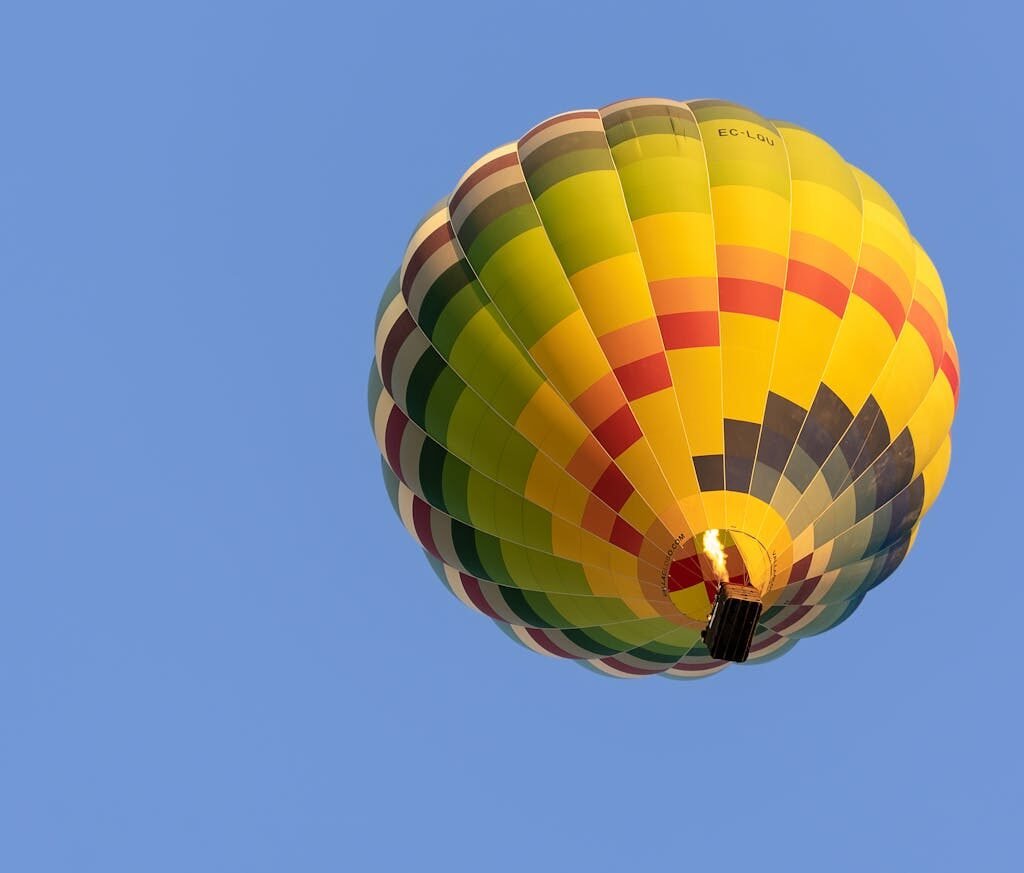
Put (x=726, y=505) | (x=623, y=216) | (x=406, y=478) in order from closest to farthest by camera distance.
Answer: (x=726, y=505), (x=623, y=216), (x=406, y=478)

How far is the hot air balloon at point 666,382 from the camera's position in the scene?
83.3 feet

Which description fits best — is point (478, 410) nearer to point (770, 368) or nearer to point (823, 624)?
point (770, 368)

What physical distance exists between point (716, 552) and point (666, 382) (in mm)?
Result: 1952

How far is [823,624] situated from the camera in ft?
94.8

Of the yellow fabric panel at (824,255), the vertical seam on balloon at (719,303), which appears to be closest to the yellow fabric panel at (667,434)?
the vertical seam on balloon at (719,303)

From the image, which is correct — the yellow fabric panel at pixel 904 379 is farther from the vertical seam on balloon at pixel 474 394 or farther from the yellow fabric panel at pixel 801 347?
the vertical seam on balloon at pixel 474 394

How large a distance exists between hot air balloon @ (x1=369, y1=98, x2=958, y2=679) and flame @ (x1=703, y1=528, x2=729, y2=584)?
0.12 feet

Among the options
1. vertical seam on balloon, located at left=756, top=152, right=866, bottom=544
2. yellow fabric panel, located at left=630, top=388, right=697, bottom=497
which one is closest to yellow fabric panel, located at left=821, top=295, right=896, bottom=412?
vertical seam on balloon, located at left=756, top=152, right=866, bottom=544

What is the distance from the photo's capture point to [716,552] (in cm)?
2491

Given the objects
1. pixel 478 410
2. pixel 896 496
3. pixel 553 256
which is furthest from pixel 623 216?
pixel 896 496

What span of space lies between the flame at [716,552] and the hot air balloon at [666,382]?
0.12ft

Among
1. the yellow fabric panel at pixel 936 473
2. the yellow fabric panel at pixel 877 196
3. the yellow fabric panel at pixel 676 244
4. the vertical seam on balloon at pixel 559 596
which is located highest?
the yellow fabric panel at pixel 877 196

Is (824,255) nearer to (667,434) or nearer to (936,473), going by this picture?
(667,434)

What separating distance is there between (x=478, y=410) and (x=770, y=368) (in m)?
3.37
